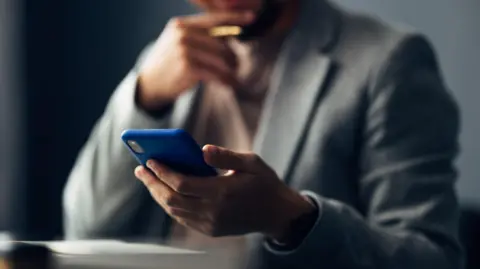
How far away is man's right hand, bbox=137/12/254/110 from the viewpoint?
593 millimetres

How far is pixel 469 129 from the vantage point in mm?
716

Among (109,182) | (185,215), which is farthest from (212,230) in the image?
(109,182)

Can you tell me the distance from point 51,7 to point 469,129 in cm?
43

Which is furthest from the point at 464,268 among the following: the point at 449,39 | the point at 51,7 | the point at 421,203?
the point at 51,7

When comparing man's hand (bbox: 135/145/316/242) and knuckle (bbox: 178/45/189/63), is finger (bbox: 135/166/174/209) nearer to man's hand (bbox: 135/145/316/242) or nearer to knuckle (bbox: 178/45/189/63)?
man's hand (bbox: 135/145/316/242)

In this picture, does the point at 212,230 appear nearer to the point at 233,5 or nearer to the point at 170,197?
the point at 170,197

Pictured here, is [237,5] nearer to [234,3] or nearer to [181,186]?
[234,3]

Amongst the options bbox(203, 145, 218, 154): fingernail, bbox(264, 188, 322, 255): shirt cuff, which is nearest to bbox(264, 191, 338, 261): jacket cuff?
bbox(264, 188, 322, 255): shirt cuff

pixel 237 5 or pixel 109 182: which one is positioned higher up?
pixel 237 5

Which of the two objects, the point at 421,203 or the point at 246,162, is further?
the point at 421,203

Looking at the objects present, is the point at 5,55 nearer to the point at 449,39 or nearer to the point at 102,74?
the point at 102,74

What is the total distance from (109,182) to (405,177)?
0.83 feet

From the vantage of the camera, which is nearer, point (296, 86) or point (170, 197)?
point (170, 197)

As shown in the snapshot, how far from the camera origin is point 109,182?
61 cm
